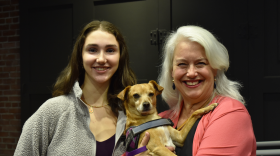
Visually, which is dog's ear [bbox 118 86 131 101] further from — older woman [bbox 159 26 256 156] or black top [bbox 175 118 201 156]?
black top [bbox 175 118 201 156]

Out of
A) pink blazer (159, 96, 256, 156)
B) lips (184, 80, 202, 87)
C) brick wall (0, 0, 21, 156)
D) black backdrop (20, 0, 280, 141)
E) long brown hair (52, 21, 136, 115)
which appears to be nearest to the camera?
pink blazer (159, 96, 256, 156)

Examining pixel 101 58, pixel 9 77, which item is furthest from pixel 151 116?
pixel 9 77

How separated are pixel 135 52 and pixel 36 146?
1.87 metres

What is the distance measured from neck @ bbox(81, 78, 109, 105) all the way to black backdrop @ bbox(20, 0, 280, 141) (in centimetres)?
133

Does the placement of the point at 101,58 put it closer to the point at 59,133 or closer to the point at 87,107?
the point at 87,107

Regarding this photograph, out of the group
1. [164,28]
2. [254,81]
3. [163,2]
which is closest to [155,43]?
[164,28]

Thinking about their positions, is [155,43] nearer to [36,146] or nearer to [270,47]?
[270,47]

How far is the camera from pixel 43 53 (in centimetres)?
343

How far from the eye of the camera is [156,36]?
2.98m

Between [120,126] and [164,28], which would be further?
[164,28]

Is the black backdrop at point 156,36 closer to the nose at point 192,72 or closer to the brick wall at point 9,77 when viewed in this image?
the brick wall at point 9,77

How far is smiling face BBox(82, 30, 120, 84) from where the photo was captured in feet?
5.31

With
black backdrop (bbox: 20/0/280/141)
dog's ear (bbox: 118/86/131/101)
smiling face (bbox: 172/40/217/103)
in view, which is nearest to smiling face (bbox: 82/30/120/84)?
dog's ear (bbox: 118/86/131/101)

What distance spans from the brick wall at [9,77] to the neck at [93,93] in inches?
98.2
